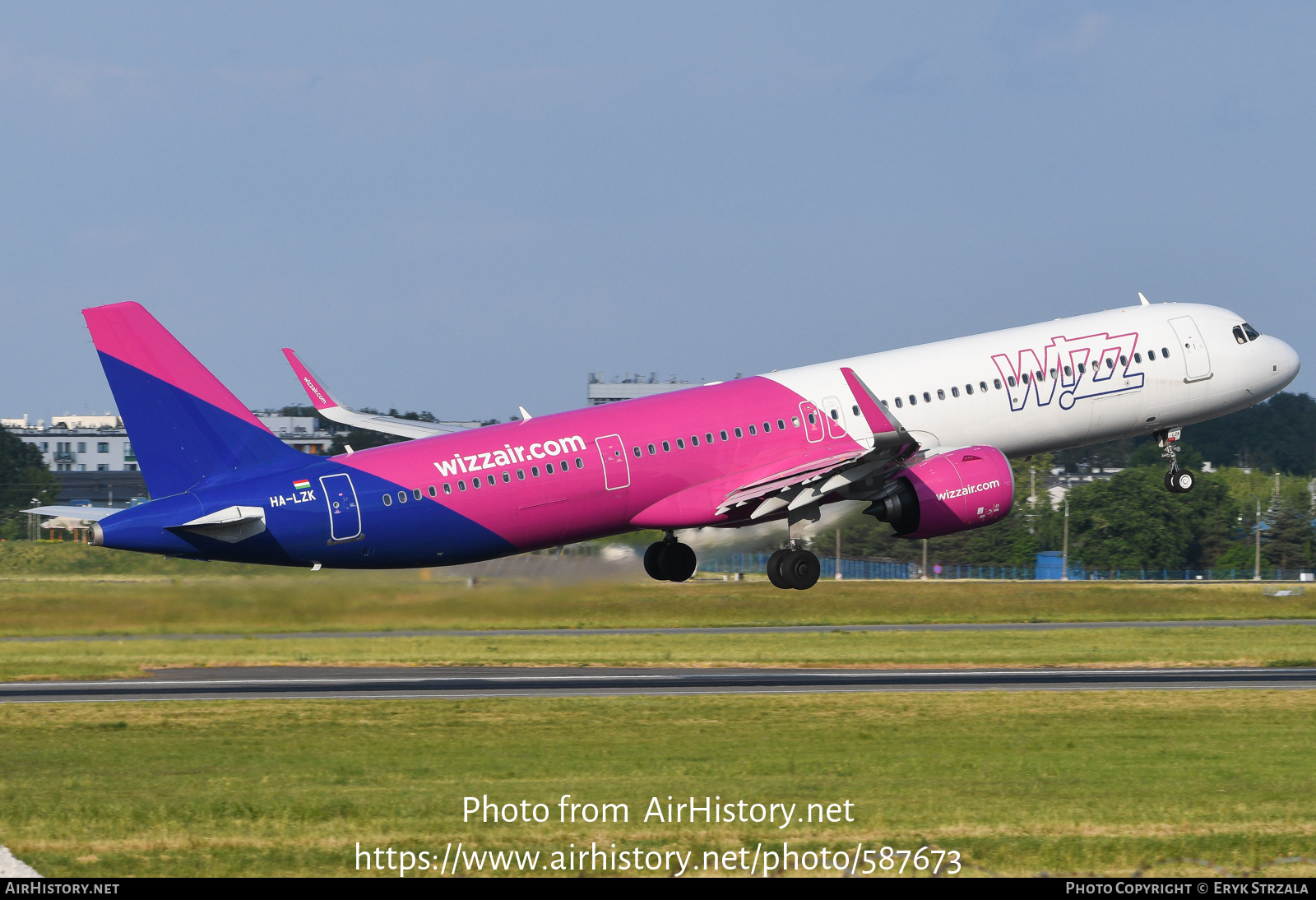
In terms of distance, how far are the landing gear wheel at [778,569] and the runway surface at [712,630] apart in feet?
63.4

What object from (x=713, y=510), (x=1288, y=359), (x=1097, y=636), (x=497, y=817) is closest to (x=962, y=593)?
(x=1097, y=636)

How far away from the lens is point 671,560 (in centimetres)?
4228

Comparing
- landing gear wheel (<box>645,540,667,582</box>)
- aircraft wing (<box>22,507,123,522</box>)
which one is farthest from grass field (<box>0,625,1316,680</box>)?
aircraft wing (<box>22,507,123,522</box>)

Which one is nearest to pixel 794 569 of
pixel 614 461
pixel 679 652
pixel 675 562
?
pixel 675 562

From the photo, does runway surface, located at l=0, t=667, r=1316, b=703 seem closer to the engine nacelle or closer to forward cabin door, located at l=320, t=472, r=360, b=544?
the engine nacelle

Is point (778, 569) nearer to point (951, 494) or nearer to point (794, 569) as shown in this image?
point (794, 569)

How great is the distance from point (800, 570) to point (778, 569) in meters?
0.57

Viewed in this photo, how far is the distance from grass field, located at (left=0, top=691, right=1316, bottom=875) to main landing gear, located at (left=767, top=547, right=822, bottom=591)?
9.70 feet

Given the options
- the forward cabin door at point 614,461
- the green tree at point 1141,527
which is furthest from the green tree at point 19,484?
the green tree at point 1141,527

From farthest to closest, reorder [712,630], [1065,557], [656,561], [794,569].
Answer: [1065,557], [712,630], [656,561], [794,569]

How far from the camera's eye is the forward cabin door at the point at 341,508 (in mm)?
36562

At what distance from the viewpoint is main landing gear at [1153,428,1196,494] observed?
1759 inches

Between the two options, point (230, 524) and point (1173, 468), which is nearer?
point (230, 524)
